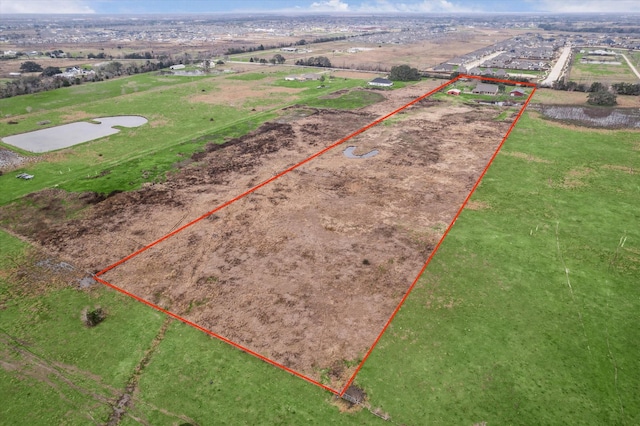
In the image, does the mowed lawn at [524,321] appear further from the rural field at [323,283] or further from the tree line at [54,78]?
the tree line at [54,78]

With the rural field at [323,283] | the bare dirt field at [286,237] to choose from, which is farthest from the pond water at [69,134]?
the bare dirt field at [286,237]

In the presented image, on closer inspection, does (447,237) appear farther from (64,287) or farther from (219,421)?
(64,287)

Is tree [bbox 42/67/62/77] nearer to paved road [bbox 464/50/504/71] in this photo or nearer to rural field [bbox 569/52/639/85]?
paved road [bbox 464/50/504/71]

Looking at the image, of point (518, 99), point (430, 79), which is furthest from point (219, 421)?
point (430, 79)

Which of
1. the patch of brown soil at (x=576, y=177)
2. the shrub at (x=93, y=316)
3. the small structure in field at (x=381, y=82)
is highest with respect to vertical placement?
the small structure in field at (x=381, y=82)

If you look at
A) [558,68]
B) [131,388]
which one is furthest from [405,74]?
[131,388]
